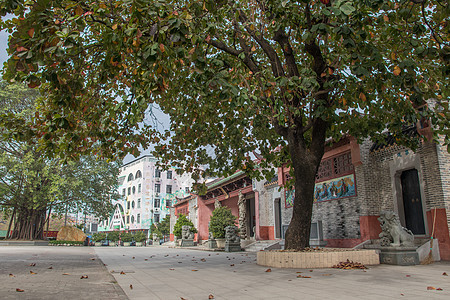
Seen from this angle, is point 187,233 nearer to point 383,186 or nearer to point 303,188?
point 383,186

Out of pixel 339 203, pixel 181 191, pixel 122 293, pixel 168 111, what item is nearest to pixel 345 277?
pixel 122 293

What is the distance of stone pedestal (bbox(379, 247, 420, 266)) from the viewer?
8.89 metres

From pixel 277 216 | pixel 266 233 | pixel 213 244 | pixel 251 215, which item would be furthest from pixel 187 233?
pixel 277 216

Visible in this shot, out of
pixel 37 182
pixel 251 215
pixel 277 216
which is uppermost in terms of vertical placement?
pixel 37 182

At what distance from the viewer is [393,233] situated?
9.40 metres

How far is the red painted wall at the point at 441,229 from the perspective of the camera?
995 cm

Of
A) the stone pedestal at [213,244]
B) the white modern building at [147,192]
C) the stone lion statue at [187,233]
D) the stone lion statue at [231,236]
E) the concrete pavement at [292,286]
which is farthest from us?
the white modern building at [147,192]

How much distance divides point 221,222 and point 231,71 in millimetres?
12752

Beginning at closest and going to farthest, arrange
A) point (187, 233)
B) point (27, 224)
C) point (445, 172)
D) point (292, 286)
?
point (292, 286), point (445, 172), point (187, 233), point (27, 224)

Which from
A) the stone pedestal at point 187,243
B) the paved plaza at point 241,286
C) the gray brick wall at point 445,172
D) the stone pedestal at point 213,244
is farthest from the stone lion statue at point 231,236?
the paved plaza at point 241,286

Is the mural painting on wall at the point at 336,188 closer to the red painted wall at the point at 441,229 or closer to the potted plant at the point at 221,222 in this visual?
the red painted wall at the point at 441,229

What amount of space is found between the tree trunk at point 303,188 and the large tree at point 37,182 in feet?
73.2

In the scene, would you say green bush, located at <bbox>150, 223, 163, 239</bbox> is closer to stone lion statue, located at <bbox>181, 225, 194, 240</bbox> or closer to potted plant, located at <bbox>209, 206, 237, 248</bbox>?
stone lion statue, located at <bbox>181, 225, 194, 240</bbox>

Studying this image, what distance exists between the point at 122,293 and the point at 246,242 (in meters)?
15.5
